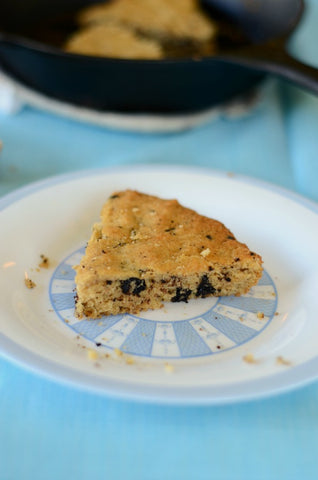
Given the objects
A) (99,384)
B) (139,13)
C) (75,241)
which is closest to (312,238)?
(75,241)

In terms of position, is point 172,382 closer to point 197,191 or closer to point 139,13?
point 197,191

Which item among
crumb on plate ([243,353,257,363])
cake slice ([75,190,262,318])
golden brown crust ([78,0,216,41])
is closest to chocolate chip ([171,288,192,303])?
cake slice ([75,190,262,318])

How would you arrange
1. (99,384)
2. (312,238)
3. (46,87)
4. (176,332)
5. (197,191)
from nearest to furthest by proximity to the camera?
(99,384)
(176,332)
(312,238)
(197,191)
(46,87)

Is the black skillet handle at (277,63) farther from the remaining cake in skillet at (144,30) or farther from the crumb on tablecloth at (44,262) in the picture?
the crumb on tablecloth at (44,262)

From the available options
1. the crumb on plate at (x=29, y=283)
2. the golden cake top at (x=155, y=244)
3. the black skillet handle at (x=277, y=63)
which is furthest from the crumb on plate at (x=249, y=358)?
the black skillet handle at (x=277, y=63)

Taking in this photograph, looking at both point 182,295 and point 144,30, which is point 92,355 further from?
point 144,30
